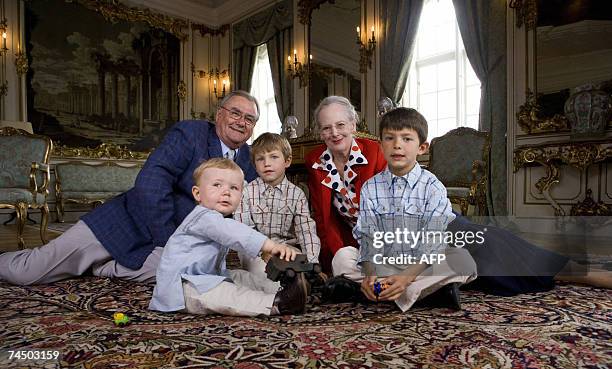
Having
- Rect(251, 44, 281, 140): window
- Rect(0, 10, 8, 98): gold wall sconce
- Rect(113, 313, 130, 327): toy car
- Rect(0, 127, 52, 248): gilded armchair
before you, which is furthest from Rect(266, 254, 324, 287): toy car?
Rect(0, 10, 8, 98): gold wall sconce

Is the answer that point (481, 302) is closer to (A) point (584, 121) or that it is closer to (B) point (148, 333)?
(B) point (148, 333)

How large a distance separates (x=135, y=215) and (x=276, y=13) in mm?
6448

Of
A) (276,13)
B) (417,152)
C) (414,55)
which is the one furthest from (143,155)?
(417,152)

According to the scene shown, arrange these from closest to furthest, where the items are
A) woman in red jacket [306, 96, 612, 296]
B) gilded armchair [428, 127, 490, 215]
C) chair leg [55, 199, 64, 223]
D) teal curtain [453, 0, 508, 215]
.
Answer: woman in red jacket [306, 96, 612, 296] → gilded armchair [428, 127, 490, 215] → teal curtain [453, 0, 508, 215] → chair leg [55, 199, 64, 223]

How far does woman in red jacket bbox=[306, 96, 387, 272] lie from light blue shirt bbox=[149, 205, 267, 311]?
2.30 ft

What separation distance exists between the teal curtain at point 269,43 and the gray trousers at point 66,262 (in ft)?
18.3

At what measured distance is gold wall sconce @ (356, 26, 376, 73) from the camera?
19.6ft

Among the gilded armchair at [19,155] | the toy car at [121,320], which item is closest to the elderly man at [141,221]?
the toy car at [121,320]

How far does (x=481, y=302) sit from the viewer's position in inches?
68.2

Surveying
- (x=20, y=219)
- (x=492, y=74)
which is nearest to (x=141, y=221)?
(x=20, y=219)

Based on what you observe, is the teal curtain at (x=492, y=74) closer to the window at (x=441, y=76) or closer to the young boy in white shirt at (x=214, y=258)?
the window at (x=441, y=76)

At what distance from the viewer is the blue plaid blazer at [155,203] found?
205cm

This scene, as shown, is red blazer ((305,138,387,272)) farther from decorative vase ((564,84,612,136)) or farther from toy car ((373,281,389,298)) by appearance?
decorative vase ((564,84,612,136))

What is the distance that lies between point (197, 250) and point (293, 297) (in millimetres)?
431
